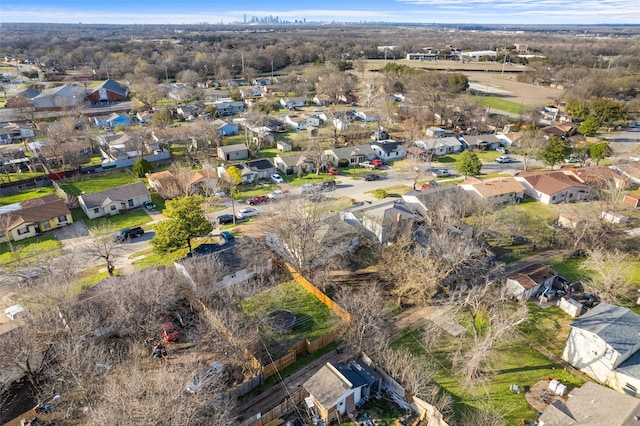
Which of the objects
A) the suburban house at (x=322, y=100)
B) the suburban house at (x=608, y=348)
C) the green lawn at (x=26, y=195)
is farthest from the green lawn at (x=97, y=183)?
the suburban house at (x=322, y=100)

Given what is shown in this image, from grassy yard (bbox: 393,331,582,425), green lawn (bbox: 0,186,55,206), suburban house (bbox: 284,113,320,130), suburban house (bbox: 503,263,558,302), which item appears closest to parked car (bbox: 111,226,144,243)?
green lawn (bbox: 0,186,55,206)

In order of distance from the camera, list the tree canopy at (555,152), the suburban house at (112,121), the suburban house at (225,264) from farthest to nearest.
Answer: the suburban house at (112,121) < the tree canopy at (555,152) < the suburban house at (225,264)

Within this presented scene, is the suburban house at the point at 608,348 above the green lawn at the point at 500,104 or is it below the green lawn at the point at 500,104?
below

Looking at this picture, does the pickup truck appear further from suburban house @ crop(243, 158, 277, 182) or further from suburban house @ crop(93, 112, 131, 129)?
suburban house @ crop(93, 112, 131, 129)

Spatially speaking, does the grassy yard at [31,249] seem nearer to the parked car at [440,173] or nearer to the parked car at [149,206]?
the parked car at [149,206]

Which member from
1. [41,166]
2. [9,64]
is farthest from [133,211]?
[9,64]

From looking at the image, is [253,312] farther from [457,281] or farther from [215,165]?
[215,165]
